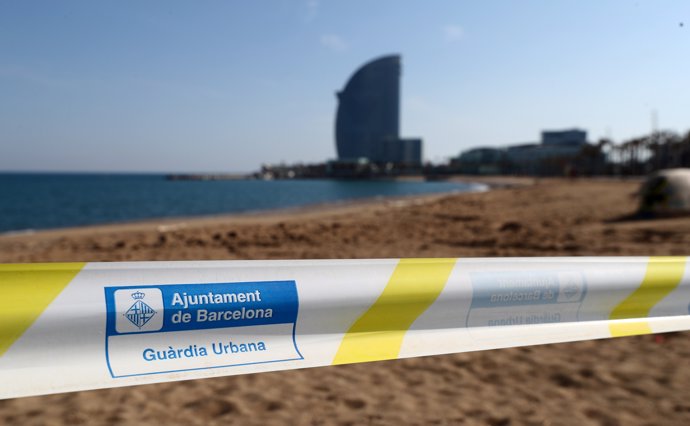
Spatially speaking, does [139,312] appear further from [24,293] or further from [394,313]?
[394,313]

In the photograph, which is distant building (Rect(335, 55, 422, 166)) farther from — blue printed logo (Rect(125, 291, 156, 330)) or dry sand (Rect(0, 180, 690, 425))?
blue printed logo (Rect(125, 291, 156, 330))

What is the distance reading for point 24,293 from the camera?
166 cm

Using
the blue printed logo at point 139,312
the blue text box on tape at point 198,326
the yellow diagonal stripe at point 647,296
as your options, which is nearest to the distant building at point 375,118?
the yellow diagonal stripe at point 647,296

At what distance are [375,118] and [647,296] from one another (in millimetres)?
174130

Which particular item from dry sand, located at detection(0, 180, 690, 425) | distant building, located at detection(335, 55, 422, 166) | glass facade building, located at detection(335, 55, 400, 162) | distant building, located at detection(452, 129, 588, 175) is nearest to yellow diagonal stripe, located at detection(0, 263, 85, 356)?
dry sand, located at detection(0, 180, 690, 425)

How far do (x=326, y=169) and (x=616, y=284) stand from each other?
164413 millimetres

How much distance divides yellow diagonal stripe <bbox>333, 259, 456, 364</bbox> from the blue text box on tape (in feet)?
1.02

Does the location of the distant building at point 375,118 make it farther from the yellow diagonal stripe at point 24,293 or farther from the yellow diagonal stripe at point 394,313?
the yellow diagonal stripe at point 24,293

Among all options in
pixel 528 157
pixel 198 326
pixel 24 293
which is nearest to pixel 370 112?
pixel 528 157

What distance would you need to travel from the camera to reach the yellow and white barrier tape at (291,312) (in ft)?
5.61

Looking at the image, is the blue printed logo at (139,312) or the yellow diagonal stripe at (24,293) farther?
the blue printed logo at (139,312)

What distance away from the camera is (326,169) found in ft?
545

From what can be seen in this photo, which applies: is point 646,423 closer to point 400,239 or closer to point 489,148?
point 400,239

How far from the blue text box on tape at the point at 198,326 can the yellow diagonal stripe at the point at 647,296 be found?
6.88 feet
